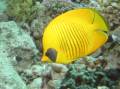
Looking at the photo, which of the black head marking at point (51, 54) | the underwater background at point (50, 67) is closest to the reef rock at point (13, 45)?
the underwater background at point (50, 67)

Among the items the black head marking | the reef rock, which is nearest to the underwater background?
the reef rock

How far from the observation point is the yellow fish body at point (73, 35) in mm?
1787

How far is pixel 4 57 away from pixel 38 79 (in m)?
0.54

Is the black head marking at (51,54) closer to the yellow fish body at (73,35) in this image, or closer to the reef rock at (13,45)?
the yellow fish body at (73,35)

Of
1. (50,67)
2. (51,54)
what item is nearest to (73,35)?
(51,54)

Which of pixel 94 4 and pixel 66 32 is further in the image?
pixel 94 4

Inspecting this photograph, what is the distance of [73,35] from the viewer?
71.4 inches

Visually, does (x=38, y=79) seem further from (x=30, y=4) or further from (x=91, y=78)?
(x=30, y=4)

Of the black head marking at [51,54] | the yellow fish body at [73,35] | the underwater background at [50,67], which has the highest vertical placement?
the yellow fish body at [73,35]

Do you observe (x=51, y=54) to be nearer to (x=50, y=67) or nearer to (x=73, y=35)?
(x=73, y=35)

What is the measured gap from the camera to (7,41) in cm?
412

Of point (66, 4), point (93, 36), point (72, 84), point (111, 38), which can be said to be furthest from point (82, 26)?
point (66, 4)

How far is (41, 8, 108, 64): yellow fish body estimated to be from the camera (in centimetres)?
179

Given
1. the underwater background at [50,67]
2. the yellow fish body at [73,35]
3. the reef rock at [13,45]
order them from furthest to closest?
the reef rock at [13,45] → the underwater background at [50,67] → the yellow fish body at [73,35]
